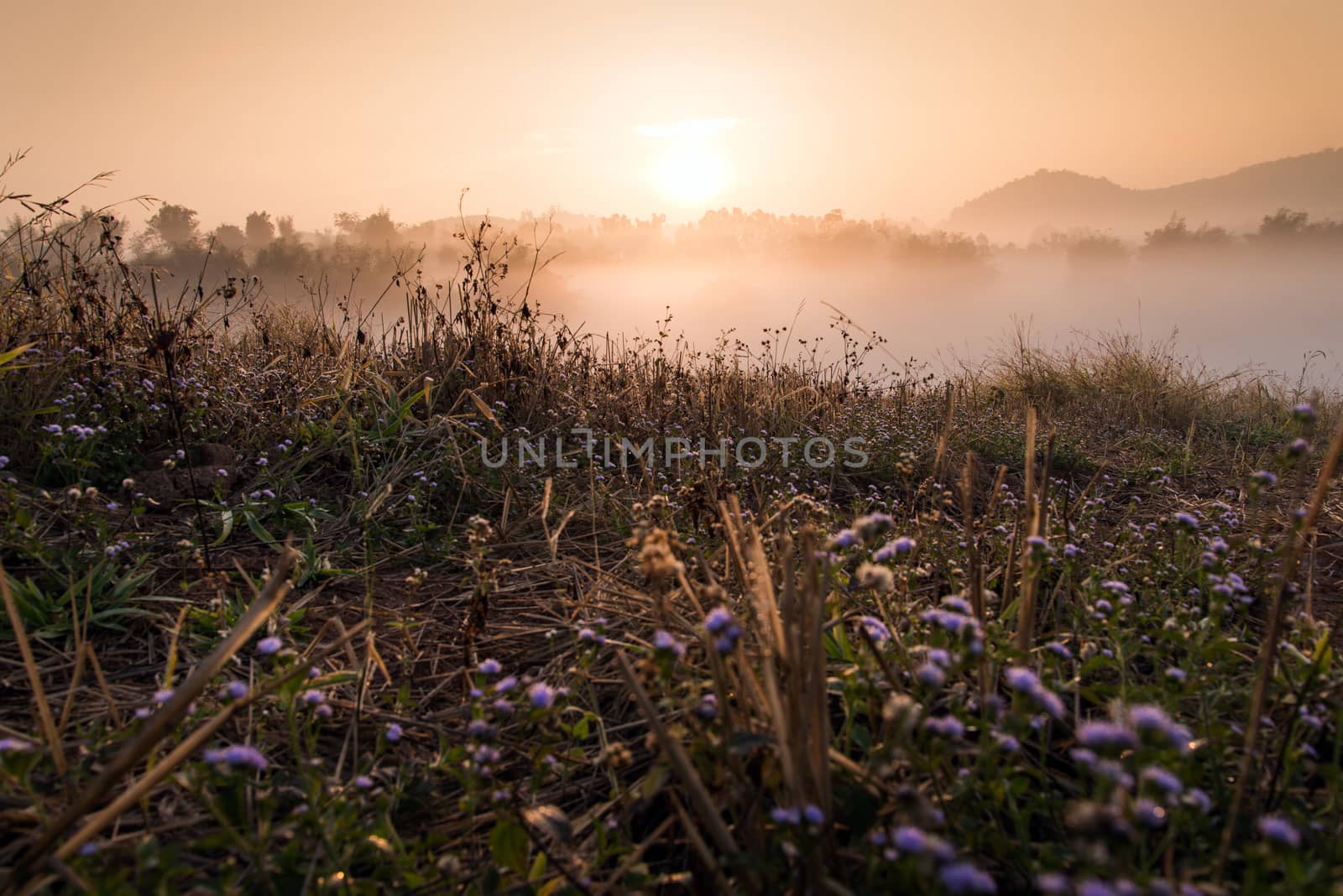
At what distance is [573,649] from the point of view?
2.40 metres

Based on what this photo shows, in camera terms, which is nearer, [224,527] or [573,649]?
[573,649]

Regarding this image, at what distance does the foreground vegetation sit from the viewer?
49.6 inches

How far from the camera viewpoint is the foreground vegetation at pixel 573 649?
49.6 inches

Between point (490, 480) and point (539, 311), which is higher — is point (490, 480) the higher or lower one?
the lower one

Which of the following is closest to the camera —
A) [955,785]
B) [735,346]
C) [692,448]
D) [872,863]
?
[872,863]

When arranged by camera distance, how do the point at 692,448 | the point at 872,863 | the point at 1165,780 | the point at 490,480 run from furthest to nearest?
the point at 692,448 < the point at 490,480 < the point at 872,863 < the point at 1165,780

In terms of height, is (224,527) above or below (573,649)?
above

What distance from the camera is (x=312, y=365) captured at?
17.2 ft

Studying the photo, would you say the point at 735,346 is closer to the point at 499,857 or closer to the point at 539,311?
the point at 539,311

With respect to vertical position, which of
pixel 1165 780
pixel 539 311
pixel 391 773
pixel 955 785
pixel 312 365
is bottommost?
pixel 391 773

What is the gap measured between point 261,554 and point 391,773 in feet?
5.61

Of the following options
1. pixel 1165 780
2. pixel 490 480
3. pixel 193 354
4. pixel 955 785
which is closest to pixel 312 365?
pixel 193 354

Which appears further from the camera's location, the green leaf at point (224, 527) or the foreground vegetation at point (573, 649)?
the green leaf at point (224, 527)

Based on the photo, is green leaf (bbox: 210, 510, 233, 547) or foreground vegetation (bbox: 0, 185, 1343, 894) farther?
green leaf (bbox: 210, 510, 233, 547)
